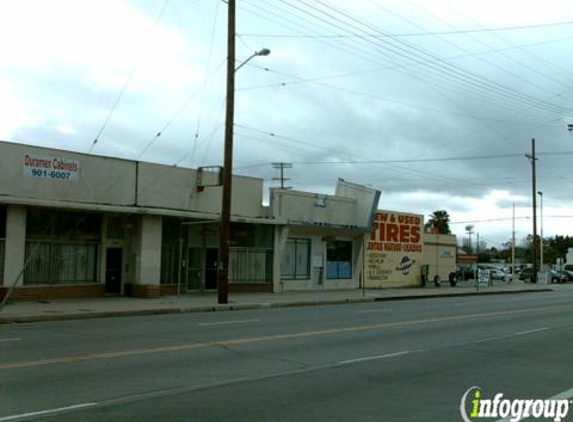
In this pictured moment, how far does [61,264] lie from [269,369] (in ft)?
56.0

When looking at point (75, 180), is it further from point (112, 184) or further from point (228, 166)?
point (228, 166)

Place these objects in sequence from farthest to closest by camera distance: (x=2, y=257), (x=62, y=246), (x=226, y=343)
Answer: (x=62, y=246), (x=2, y=257), (x=226, y=343)

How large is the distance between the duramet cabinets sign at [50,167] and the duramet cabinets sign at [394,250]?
19741 millimetres

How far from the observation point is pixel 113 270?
27.9 metres

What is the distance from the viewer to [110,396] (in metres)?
8.35

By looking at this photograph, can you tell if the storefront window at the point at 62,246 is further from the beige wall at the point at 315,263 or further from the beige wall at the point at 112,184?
the beige wall at the point at 315,263

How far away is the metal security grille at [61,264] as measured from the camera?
24.6m

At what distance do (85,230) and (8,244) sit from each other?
153 inches

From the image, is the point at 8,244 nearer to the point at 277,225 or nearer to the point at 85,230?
the point at 85,230

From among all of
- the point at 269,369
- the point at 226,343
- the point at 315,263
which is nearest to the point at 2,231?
the point at 226,343

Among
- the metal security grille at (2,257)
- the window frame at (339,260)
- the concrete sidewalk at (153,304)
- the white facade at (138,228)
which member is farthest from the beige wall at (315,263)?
the metal security grille at (2,257)

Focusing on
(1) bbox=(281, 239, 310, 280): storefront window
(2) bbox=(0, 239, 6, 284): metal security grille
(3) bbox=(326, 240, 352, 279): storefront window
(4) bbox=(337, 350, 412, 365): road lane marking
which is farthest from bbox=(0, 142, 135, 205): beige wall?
(4) bbox=(337, 350, 412, 365): road lane marking

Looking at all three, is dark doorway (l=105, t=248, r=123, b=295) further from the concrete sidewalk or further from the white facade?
the concrete sidewalk

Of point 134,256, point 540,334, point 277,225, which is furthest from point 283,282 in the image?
point 540,334
